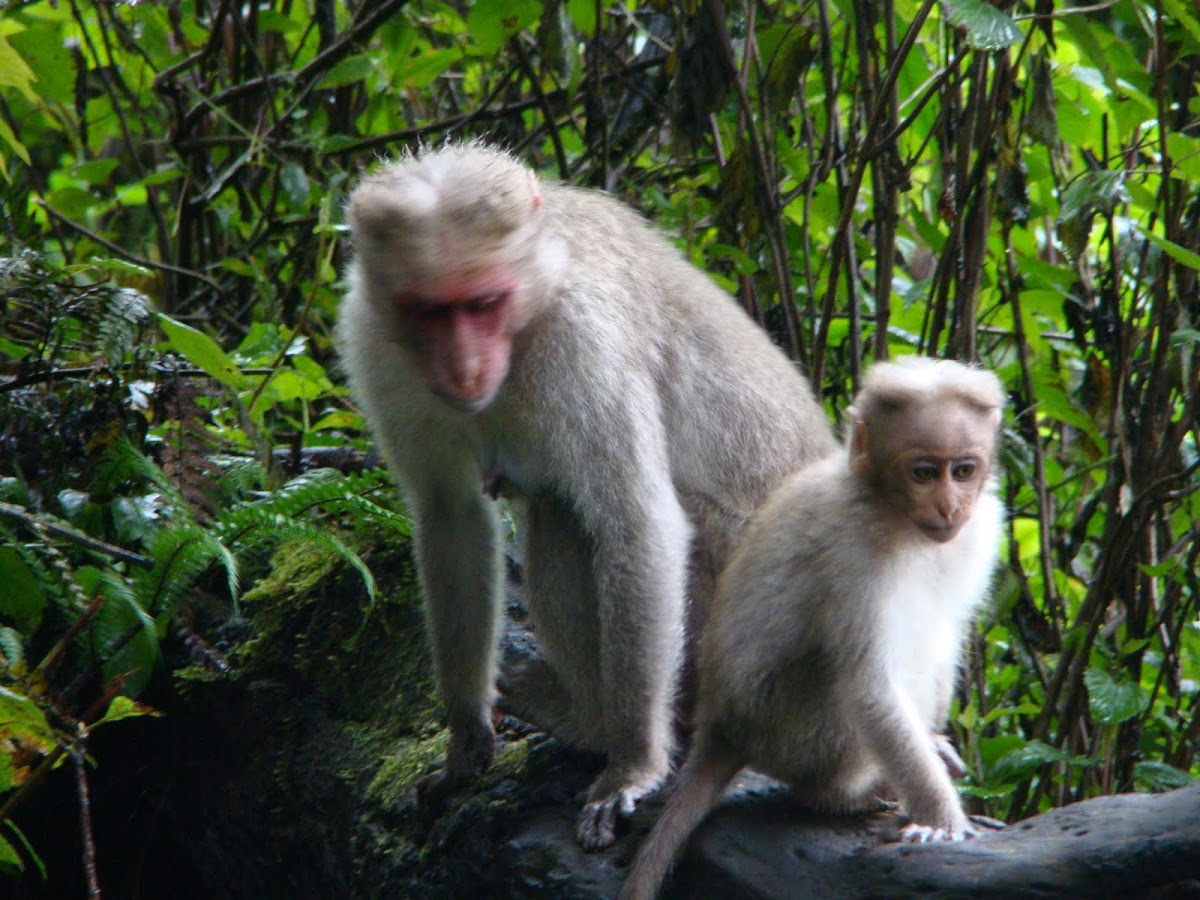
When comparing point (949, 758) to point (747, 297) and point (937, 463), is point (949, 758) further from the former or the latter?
point (747, 297)

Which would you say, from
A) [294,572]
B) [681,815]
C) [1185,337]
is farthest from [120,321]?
[1185,337]

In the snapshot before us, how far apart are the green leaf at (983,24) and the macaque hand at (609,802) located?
2.56 m

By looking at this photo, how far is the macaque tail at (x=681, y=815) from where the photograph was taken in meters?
Result: 3.49

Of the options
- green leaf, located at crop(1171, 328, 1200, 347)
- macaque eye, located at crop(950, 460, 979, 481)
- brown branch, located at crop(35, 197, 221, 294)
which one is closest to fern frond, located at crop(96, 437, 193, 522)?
brown branch, located at crop(35, 197, 221, 294)

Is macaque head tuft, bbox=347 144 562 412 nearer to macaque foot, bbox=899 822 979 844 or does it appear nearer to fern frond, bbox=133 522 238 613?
fern frond, bbox=133 522 238 613

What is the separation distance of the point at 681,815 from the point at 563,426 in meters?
1.23

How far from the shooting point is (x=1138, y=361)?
5.80 m

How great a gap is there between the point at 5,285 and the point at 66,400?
1.64 ft

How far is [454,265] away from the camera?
3.79 meters

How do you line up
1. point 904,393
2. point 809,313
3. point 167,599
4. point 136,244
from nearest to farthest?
1. point 904,393
2. point 167,599
3. point 809,313
4. point 136,244

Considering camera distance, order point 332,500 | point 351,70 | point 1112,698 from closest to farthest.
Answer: point 1112,698 → point 332,500 → point 351,70

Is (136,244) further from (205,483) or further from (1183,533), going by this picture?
(1183,533)

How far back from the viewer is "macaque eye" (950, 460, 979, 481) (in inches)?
143

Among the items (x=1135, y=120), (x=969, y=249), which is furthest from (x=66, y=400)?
(x=1135, y=120)
